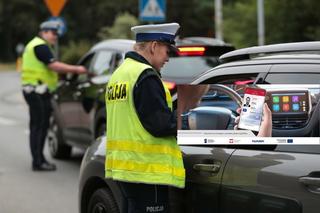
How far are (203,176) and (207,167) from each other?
6cm

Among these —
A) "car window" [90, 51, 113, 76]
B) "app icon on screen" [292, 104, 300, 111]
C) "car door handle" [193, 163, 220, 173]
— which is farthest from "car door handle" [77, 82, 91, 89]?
"app icon on screen" [292, 104, 300, 111]

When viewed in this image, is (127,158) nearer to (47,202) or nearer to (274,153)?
(274,153)

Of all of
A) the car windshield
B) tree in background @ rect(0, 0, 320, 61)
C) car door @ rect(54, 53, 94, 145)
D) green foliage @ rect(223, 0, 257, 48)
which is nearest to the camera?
the car windshield

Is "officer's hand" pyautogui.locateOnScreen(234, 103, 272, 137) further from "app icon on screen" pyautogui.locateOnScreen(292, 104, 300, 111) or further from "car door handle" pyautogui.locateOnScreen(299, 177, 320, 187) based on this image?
"car door handle" pyautogui.locateOnScreen(299, 177, 320, 187)

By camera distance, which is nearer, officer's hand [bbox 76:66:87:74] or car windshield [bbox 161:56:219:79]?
car windshield [bbox 161:56:219:79]

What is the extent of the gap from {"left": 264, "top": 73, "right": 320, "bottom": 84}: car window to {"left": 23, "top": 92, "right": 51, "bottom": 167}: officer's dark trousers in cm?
554

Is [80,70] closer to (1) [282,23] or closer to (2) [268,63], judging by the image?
(2) [268,63]

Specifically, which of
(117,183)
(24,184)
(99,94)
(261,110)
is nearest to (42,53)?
(99,94)

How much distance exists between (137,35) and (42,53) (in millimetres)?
5091

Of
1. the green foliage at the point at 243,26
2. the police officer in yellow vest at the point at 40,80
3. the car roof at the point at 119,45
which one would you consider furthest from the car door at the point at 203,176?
the green foliage at the point at 243,26

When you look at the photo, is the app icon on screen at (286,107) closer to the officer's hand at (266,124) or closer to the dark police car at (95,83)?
the officer's hand at (266,124)

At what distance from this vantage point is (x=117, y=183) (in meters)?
4.31

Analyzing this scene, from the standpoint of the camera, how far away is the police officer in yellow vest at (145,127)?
3.88 metres

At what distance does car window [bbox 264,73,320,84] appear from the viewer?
365cm
